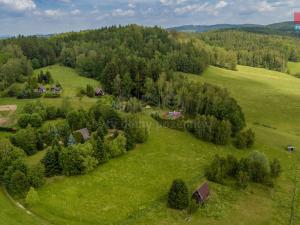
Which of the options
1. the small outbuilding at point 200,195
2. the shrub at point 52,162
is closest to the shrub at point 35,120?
the shrub at point 52,162

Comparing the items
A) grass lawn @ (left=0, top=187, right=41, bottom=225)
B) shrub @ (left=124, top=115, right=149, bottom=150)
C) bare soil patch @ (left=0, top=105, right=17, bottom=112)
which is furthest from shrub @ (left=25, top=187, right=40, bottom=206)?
bare soil patch @ (left=0, top=105, right=17, bottom=112)

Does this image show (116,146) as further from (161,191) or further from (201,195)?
(201,195)

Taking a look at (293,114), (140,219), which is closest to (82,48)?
(293,114)

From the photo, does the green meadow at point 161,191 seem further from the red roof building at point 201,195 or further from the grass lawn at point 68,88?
the grass lawn at point 68,88

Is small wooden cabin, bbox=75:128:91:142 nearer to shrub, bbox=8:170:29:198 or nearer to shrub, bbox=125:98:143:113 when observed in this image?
shrub, bbox=8:170:29:198

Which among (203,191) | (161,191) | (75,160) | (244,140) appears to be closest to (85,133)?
(75,160)

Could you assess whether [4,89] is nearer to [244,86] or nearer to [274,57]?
[244,86]
